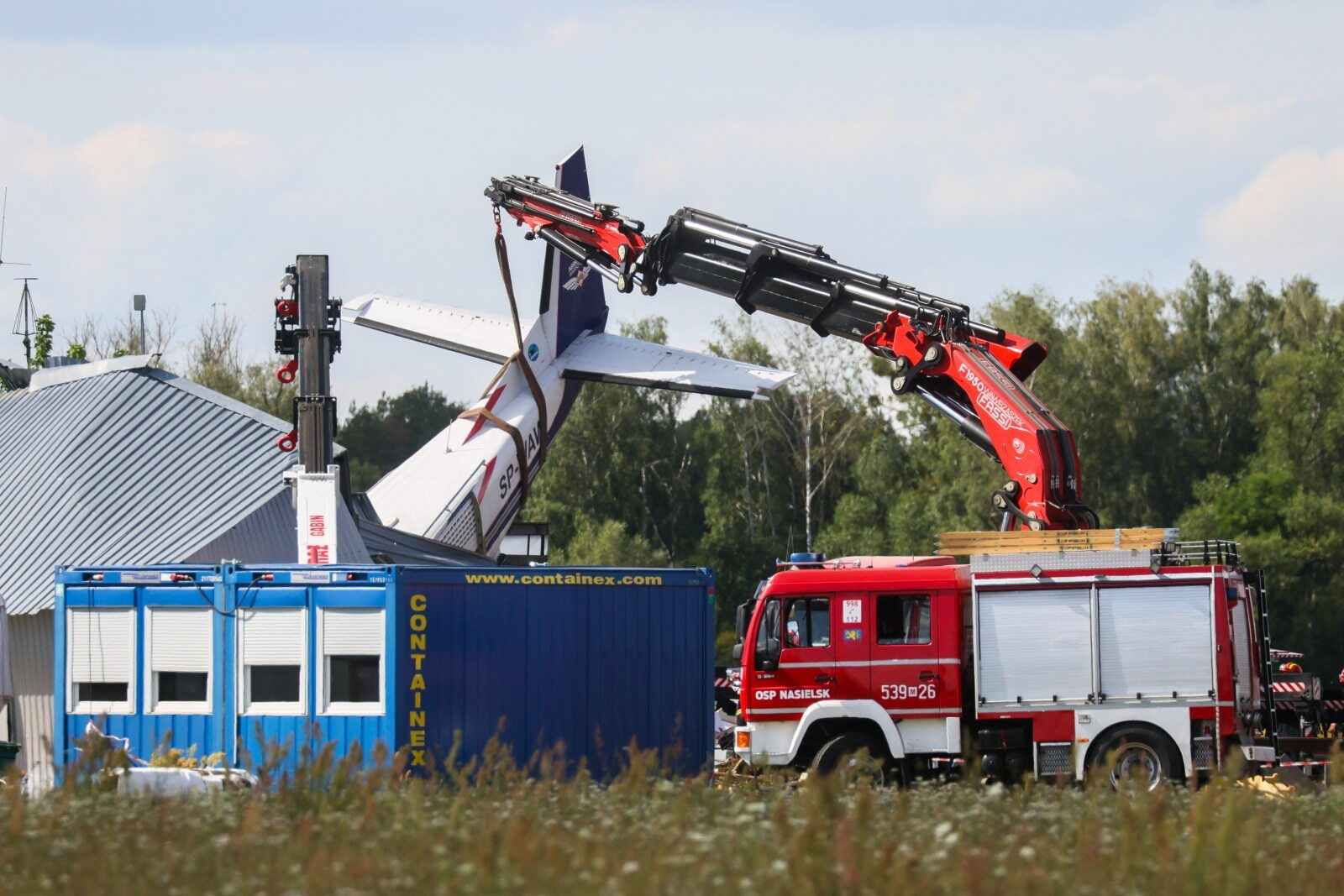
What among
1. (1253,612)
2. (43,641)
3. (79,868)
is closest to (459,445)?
(43,641)

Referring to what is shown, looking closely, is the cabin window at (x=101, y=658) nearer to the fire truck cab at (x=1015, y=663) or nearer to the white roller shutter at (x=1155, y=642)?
the fire truck cab at (x=1015, y=663)

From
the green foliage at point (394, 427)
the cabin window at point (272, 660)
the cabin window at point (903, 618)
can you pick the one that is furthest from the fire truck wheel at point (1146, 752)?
the green foliage at point (394, 427)

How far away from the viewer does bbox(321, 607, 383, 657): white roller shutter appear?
16.7 meters

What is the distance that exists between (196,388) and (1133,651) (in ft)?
56.6

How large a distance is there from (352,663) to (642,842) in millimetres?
9160

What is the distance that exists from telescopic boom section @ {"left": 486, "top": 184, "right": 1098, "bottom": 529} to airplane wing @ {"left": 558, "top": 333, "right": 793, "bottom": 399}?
515cm

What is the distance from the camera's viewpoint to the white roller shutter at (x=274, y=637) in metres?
16.8

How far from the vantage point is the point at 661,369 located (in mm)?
32438

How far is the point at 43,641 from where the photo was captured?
83.9ft

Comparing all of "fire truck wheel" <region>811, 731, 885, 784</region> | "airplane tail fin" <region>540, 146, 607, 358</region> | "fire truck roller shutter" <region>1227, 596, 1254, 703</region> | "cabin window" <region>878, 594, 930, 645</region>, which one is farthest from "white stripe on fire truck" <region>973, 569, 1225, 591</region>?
"airplane tail fin" <region>540, 146, 607, 358</region>

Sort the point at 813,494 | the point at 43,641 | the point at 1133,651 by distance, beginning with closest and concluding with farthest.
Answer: the point at 1133,651 < the point at 43,641 < the point at 813,494

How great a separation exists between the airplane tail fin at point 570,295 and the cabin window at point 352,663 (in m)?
18.6

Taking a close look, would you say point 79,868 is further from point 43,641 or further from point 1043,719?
point 43,641

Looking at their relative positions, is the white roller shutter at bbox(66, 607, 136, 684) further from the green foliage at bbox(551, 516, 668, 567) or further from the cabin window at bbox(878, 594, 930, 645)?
the green foliage at bbox(551, 516, 668, 567)
